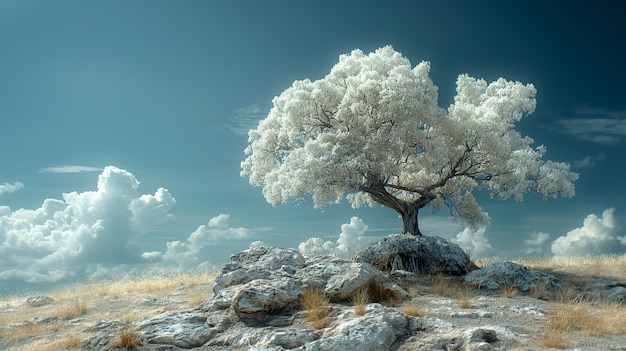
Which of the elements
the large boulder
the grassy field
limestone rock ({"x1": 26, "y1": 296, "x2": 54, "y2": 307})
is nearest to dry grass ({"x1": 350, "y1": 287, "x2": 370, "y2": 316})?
the grassy field

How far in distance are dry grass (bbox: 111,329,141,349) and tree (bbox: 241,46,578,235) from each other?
10915 mm

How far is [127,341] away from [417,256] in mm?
12091

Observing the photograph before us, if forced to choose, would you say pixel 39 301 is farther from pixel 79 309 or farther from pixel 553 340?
pixel 553 340

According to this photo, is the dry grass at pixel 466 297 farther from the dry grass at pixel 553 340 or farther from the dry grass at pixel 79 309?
the dry grass at pixel 79 309

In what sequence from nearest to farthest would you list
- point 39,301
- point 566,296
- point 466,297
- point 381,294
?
point 381,294, point 466,297, point 566,296, point 39,301

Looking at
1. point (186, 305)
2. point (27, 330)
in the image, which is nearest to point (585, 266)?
point (186, 305)

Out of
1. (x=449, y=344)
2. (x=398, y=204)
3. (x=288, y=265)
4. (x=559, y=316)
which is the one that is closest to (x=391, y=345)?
(x=449, y=344)

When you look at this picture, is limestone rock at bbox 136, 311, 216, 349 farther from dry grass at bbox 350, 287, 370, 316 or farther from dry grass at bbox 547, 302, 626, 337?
dry grass at bbox 547, 302, 626, 337

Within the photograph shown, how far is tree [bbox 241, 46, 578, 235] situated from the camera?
2166 cm

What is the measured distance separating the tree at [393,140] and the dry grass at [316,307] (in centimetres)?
862

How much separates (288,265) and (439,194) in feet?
48.0

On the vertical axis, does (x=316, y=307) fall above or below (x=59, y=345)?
above

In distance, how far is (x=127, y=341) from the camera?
1086 cm

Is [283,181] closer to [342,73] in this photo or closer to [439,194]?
[342,73]
